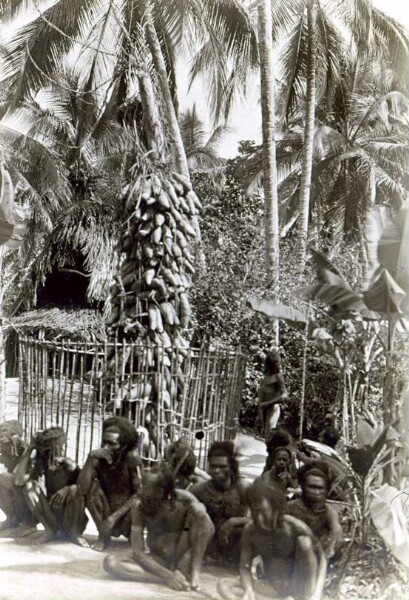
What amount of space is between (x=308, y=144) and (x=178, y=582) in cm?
342

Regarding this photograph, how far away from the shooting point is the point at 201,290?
20.3ft

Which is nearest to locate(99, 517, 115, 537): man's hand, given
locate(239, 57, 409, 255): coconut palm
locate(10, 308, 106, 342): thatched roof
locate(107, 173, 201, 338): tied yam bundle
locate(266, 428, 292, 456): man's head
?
locate(266, 428, 292, 456): man's head

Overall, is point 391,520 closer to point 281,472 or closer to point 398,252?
point 281,472

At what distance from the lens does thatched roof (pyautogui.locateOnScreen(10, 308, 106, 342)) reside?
6.16 metres

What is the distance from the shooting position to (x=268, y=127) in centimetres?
580

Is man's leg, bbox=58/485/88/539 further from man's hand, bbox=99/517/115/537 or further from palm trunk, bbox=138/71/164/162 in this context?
palm trunk, bbox=138/71/164/162

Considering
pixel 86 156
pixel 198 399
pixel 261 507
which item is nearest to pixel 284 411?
pixel 198 399

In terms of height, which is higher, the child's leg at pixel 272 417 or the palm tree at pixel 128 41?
the palm tree at pixel 128 41

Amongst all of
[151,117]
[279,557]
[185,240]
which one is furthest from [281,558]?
[151,117]

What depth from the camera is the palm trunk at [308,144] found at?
234 inches

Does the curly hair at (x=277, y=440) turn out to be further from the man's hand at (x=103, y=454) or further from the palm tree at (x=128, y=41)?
the palm tree at (x=128, y=41)

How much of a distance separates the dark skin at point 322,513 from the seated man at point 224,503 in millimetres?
398

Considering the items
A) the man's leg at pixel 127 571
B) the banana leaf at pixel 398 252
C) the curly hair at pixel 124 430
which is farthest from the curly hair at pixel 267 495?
the banana leaf at pixel 398 252

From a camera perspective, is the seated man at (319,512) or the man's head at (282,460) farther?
the man's head at (282,460)
